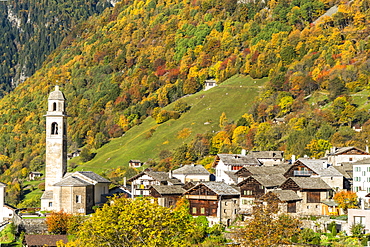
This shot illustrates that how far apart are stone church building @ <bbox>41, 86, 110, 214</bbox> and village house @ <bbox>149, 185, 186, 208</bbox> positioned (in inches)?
316

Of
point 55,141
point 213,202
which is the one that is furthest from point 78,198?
point 213,202

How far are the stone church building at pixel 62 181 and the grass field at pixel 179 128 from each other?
2534 inches

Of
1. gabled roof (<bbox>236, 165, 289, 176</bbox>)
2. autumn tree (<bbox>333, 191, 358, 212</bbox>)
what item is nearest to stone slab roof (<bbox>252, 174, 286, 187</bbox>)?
gabled roof (<bbox>236, 165, 289, 176</bbox>)

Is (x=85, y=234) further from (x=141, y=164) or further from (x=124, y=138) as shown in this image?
(x=124, y=138)

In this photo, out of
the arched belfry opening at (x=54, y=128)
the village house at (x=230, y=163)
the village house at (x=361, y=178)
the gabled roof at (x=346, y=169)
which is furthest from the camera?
the village house at (x=230, y=163)

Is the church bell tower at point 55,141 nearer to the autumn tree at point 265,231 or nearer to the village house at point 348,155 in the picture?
the village house at point 348,155

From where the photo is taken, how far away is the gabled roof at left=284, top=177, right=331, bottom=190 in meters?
79.4

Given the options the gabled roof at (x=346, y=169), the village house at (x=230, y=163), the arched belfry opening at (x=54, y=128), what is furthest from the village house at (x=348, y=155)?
the arched belfry opening at (x=54, y=128)

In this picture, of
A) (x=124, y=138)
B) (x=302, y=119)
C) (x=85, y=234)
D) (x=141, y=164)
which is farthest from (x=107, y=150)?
(x=85, y=234)

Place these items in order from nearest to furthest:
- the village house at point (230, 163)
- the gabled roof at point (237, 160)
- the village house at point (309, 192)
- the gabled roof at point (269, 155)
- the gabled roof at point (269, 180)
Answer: the village house at point (309, 192)
the gabled roof at point (269, 180)
the village house at point (230, 163)
the gabled roof at point (237, 160)
the gabled roof at point (269, 155)

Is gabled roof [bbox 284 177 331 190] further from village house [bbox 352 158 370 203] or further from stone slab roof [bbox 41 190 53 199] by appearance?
stone slab roof [bbox 41 190 53 199]

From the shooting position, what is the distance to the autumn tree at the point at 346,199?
75556mm

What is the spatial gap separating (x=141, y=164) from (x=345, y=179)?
7784 centimetres

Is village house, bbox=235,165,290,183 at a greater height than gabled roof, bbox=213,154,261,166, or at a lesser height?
lesser
